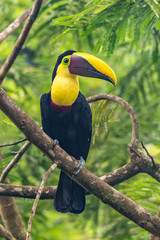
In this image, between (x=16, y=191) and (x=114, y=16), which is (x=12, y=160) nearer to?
(x=16, y=191)

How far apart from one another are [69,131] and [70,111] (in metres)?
0.25

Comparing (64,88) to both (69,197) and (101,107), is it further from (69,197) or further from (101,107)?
(69,197)

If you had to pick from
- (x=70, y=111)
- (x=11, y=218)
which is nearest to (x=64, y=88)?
(x=70, y=111)

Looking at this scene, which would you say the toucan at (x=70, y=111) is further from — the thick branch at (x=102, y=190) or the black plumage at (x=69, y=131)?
the thick branch at (x=102, y=190)

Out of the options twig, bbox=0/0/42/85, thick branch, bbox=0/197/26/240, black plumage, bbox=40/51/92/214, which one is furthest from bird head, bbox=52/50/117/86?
thick branch, bbox=0/197/26/240

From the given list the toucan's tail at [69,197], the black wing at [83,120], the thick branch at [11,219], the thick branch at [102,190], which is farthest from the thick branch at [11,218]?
the thick branch at [102,190]

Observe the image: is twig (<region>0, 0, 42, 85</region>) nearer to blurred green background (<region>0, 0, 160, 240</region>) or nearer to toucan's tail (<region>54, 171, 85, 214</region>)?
blurred green background (<region>0, 0, 160, 240</region>)

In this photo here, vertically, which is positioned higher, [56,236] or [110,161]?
[110,161]

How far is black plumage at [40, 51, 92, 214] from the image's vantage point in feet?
14.6

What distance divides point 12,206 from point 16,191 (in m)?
0.72

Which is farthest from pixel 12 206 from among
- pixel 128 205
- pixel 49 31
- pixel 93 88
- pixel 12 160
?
pixel 93 88

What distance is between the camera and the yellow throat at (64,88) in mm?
4383

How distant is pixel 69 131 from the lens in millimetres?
4738

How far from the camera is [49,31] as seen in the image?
6.07 metres
